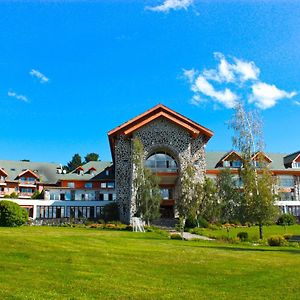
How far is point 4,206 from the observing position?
120ft

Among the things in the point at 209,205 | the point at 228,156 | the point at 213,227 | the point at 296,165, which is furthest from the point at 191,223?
the point at 296,165

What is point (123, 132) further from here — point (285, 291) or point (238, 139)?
point (285, 291)

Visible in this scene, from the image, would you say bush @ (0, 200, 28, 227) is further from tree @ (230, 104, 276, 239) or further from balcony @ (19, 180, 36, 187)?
balcony @ (19, 180, 36, 187)

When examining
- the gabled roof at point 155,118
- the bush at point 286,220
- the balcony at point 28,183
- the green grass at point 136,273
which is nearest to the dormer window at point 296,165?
the bush at point 286,220

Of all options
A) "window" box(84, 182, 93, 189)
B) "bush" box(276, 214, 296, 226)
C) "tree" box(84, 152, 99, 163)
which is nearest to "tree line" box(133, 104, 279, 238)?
"bush" box(276, 214, 296, 226)

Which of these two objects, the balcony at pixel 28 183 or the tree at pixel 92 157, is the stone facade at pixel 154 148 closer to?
the balcony at pixel 28 183

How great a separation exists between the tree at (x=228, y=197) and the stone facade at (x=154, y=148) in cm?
688

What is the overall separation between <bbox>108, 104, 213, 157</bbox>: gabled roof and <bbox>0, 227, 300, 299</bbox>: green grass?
112ft

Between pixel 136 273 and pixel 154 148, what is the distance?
39.8 metres

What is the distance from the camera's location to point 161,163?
53938mm

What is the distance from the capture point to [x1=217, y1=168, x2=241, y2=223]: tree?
116ft

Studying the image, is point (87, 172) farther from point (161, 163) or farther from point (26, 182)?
point (161, 163)

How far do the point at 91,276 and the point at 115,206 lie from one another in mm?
40199

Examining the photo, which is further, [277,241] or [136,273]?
[277,241]
